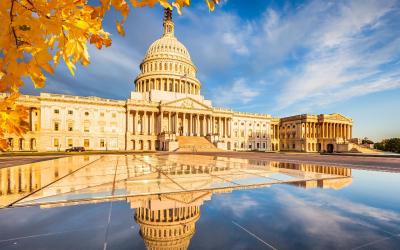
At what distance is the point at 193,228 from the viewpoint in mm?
3270

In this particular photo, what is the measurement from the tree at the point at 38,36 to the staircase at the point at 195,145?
53439 millimetres

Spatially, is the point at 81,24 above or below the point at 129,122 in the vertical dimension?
below

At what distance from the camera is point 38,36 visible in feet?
4.54

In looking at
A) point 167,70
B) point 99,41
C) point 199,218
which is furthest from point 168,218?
point 167,70

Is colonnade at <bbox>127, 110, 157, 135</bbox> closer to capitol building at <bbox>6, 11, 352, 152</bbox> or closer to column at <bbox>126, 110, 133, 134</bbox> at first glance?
column at <bbox>126, 110, 133, 134</bbox>

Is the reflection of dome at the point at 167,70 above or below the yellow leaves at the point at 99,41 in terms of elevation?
above

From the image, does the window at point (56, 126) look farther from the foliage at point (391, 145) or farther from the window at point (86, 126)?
the foliage at point (391, 145)

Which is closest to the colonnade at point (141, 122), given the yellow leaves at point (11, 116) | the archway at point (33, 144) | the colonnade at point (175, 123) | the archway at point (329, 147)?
the colonnade at point (175, 123)

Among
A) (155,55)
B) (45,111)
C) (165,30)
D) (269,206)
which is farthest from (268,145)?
(269,206)

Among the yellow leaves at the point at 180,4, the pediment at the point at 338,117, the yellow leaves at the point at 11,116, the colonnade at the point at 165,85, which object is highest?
the colonnade at the point at 165,85

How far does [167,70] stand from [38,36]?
8884 cm

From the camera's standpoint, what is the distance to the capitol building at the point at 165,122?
6109cm

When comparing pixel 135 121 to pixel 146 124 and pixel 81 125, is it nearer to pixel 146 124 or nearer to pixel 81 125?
pixel 146 124

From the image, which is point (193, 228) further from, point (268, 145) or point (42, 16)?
point (268, 145)
